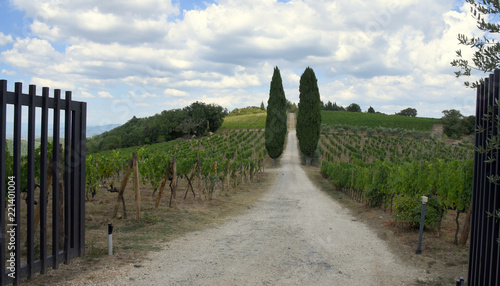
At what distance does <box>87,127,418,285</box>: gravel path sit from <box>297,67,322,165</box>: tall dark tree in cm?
2963

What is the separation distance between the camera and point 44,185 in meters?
4.92

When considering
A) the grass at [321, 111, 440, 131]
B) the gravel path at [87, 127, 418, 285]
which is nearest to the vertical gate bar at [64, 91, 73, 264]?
the gravel path at [87, 127, 418, 285]

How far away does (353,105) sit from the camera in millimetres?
126188

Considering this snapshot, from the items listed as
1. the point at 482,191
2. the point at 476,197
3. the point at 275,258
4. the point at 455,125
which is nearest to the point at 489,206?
the point at 482,191

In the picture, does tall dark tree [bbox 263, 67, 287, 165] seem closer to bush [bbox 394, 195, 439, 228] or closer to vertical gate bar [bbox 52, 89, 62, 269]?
bush [bbox 394, 195, 439, 228]

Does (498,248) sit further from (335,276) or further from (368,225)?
(368,225)

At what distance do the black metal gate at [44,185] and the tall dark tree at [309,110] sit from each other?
115ft

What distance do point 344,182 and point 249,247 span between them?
13963mm

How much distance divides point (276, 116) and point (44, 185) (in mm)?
35499

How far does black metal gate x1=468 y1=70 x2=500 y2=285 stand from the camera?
3762 millimetres

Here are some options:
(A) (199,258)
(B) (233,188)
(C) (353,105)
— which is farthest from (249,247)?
(C) (353,105)

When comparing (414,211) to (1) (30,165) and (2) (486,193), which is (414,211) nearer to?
(2) (486,193)

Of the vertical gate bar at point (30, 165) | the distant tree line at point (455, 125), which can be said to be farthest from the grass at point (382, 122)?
the vertical gate bar at point (30, 165)

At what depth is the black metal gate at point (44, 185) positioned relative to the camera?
4.36m
